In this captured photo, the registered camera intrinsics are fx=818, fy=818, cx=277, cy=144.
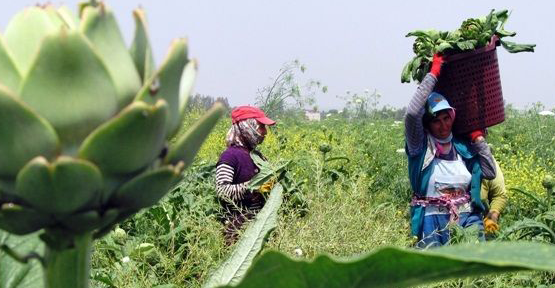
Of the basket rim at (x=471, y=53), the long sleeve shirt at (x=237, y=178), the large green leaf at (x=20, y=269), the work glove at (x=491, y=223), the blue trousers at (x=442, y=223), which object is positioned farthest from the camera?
the work glove at (x=491, y=223)

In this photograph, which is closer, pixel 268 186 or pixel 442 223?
pixel 268 186

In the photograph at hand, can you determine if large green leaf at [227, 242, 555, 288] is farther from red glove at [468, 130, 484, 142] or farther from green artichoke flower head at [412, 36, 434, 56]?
red glove at [468, 130, 484, 142]

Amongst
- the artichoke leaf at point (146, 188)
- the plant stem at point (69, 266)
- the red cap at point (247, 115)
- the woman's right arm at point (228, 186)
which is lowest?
the woman's right arm at point (228, 186)

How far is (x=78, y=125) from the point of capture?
0.42m

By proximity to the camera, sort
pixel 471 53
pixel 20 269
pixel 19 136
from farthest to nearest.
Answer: pixel 471 53
pixel 20 269
pixel 19 136

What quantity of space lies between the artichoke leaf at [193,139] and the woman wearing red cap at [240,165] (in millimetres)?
2635

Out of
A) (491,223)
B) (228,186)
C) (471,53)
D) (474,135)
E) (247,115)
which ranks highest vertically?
(471,53)

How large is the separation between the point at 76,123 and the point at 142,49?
67mm

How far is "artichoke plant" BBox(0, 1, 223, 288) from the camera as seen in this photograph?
Answer: 0.41m

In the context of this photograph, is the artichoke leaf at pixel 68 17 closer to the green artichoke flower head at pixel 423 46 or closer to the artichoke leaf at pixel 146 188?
the artichoke leaf at pixel 146 188

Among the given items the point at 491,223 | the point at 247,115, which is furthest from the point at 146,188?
the point at 491,223

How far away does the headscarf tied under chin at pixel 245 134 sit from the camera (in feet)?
11.2

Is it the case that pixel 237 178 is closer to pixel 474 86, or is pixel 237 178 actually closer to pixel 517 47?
pixel 474 86

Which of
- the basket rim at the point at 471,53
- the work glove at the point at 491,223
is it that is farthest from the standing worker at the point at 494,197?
the basket rim at the point at 471,53
